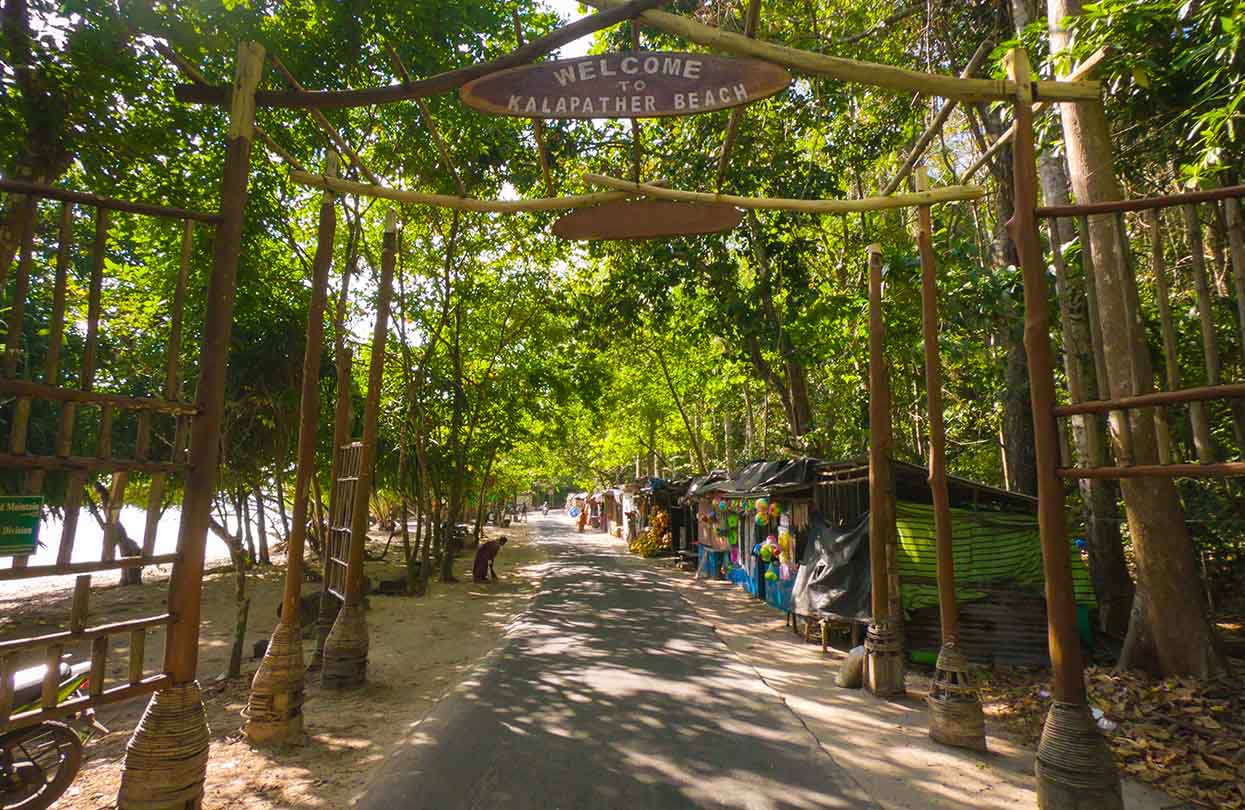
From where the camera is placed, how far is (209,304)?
349 cm

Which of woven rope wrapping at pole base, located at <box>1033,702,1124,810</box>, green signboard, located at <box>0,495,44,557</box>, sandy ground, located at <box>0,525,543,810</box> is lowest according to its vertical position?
sandy ground, located at <box>0,525,543,810</box>

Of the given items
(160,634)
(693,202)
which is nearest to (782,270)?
(693,202)

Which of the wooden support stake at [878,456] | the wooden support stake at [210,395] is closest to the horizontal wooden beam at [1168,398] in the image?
the wooden support stake at [878,456]

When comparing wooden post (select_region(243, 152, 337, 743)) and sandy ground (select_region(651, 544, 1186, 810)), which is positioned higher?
wooden post (select_region(243, 152, 337, 743))

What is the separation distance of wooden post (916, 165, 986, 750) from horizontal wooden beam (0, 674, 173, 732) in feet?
17.3

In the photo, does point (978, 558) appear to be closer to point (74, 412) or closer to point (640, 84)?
point (640, 84)

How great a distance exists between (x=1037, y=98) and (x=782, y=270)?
7.46 meters

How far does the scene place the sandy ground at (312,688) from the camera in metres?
4.33

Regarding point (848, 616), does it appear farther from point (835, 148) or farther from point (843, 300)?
point (835, 148)

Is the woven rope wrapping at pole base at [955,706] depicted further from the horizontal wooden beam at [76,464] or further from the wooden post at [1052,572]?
the horizontal wooden beam at [76,464]

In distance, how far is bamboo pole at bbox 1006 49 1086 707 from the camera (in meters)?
3.20

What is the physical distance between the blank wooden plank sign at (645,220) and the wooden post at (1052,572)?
1.58 metres

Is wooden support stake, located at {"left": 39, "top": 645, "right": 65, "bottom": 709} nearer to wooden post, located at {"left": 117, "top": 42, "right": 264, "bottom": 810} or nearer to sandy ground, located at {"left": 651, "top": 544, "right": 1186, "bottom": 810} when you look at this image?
wooden post, located at {"left": 117, "top": 42, "right": 264, "bottom": 810}

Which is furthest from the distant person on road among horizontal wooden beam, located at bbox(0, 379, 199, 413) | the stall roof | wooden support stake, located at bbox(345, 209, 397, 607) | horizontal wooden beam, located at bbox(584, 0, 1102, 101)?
horizontal wooden beam, located at bbox(584, 0, 1102, 101)
